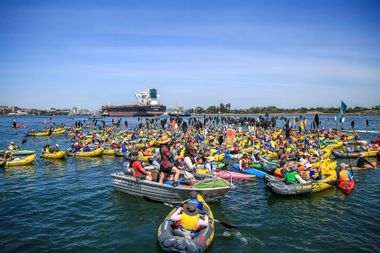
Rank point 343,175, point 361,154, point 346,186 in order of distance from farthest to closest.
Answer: point 361,154 → point 343,175 → point 346,186

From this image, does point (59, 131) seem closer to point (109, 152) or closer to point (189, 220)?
point (109, 152)

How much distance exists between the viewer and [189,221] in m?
9.02

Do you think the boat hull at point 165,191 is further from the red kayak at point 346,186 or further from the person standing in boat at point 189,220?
the red kayak at point 346,186

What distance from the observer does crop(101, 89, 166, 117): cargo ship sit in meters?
129

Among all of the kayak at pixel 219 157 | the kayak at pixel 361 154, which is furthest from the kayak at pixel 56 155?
the kayak at pixel 361 154

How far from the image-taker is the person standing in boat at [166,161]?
1303 cm

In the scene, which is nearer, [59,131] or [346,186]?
Result: [346,186]

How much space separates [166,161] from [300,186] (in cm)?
792

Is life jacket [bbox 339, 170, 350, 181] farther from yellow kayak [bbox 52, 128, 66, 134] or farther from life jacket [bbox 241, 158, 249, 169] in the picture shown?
yellow kayak [bbox 52, 128, 66, 134]

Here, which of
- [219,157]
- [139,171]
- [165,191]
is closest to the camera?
[165,191]

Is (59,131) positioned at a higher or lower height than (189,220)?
lower

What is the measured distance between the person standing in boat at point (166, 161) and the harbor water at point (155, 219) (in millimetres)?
1646

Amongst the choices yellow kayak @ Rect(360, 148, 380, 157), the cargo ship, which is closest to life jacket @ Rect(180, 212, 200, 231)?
yellow kayak @ Rect(360, 148, 380, 157)

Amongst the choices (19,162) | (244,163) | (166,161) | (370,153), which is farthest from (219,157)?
(19,162)
